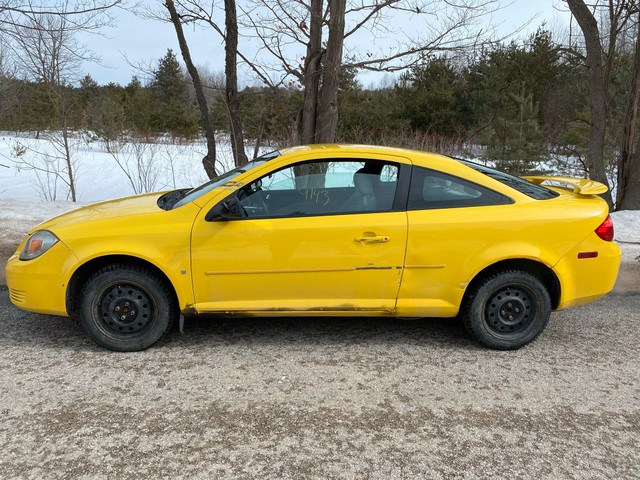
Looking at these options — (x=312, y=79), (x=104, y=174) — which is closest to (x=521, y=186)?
(x=312, y=79)

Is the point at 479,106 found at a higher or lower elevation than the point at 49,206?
higher

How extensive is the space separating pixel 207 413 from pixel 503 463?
5.34 feet

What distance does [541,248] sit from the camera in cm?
355

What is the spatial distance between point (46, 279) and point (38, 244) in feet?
0.92

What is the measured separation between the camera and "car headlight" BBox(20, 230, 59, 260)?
354 cm

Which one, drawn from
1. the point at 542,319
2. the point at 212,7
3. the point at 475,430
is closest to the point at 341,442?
the point at 475,430

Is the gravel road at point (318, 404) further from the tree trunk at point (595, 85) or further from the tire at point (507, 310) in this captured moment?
the tree trunk at point (595, 85)

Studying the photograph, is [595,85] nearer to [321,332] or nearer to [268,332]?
[321,332]

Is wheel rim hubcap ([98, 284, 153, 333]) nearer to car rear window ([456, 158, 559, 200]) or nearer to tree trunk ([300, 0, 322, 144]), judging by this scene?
car rear window ([456, 158, 559, 200])

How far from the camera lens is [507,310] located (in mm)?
3686

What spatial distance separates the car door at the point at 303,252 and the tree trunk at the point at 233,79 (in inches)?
260

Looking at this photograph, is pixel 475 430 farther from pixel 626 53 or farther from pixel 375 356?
pixel 626 53

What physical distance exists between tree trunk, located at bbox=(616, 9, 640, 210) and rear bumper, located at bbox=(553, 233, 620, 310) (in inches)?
242

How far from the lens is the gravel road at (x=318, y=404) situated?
2.39 m
